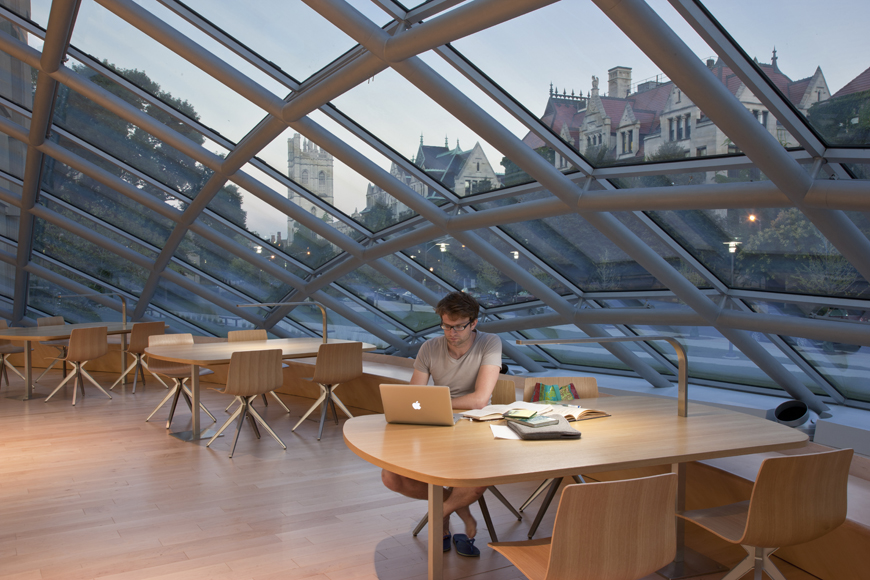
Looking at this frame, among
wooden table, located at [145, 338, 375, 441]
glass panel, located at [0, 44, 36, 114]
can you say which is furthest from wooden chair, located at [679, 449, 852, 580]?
glass panel, located at [0, 44, 36, 114]

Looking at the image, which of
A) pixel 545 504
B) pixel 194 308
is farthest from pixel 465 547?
pixel 194 308

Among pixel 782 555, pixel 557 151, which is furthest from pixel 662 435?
pixel 557 151

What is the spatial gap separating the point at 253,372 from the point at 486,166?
3.86 m

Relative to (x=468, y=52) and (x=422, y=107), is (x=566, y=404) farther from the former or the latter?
(x=422, y=107)

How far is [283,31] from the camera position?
7438 mm

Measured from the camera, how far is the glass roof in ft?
17.2

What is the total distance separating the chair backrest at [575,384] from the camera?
4.05 meters

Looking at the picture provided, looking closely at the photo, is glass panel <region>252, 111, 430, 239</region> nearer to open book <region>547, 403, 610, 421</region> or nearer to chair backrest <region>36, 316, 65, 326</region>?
chair backrest <region>36, 316, 65, 326</region>

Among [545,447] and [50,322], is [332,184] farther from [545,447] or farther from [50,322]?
[545,447]

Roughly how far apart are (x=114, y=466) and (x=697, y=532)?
15.0 ft

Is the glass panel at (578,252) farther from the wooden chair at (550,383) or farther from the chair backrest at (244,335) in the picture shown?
the wooden chair at (550,383)

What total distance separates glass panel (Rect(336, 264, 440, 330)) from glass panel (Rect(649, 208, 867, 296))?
5.59m

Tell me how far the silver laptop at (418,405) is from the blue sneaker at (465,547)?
91 centimetres

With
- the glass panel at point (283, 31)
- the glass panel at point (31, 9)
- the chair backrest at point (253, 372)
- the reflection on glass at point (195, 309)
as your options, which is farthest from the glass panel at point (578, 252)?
the reflection on glass at point (195, 309)
